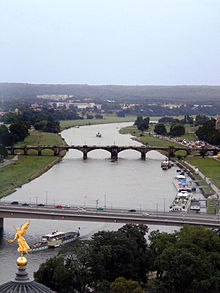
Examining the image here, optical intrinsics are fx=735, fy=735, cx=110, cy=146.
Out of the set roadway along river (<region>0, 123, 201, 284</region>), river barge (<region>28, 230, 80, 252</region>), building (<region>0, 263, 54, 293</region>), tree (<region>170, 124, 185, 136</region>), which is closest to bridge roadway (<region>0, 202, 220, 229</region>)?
roadway along river (<region>0, 123, 201, 284</region>)

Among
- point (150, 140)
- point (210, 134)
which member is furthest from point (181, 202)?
point (150, 140)

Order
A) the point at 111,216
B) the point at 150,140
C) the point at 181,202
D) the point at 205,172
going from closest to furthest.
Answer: the point at 111,216 → the point at 181,202 → the point at 205,172 → the point at 150,140

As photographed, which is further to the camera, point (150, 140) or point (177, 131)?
point (177, 131)

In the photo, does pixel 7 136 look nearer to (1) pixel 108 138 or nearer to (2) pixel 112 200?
(1) pixel 108 138

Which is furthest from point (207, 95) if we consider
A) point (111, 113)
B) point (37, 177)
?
point (37, 177)

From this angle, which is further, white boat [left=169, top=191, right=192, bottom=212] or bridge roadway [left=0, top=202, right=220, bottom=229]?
white boat [left=169, top=191, right=192, bottom=212]

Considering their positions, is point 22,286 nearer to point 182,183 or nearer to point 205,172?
point 182,183

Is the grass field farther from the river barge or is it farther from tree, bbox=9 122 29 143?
the river barge
